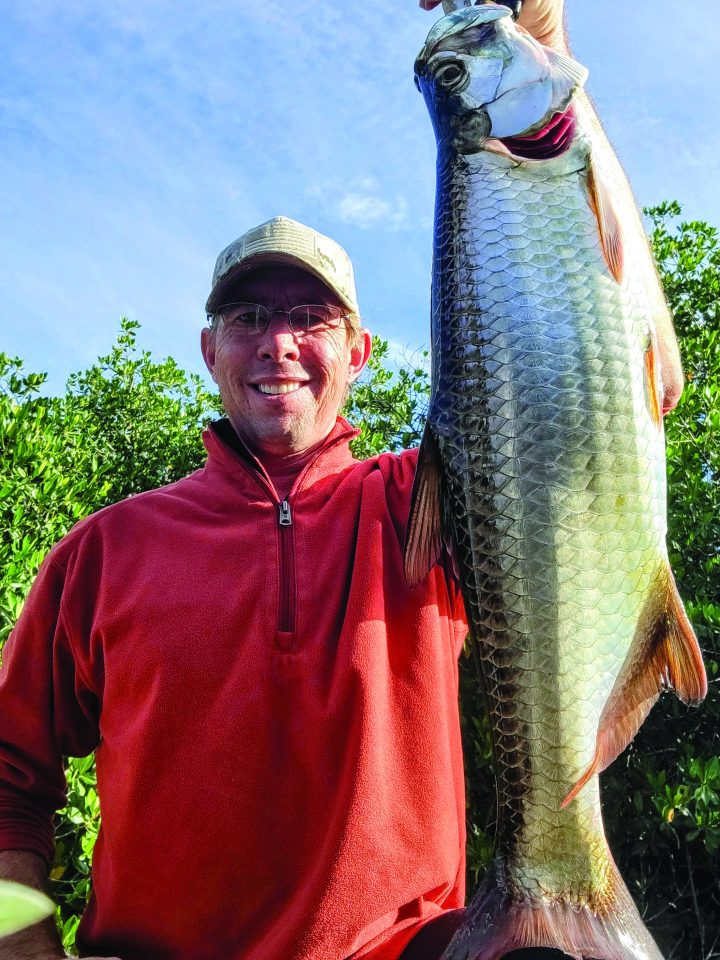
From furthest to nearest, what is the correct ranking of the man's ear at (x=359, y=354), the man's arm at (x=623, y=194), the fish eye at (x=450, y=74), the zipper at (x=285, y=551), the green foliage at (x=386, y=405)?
the green foliage at (x=386, y=405) → the man's ear at (x=359, y=354) → the zipper at (x=285, y=551) → the fish eye at (x=450, y=74) → the man's arm at (x=623, y=194)

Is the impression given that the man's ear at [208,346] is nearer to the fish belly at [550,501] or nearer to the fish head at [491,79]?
the fish head at [491,79]

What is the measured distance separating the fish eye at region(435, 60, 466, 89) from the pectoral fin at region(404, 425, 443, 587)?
0.83m

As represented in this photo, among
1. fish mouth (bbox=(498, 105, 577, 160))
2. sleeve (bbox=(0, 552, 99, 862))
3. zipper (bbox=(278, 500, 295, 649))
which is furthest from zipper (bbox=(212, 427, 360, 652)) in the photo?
fish mouth (bbox=(498, 105, 577, 160))

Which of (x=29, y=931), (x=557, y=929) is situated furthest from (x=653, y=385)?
(x=29, y=931)

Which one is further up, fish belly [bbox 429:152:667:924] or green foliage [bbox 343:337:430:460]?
green foliage [bbox 343:337:430:460]

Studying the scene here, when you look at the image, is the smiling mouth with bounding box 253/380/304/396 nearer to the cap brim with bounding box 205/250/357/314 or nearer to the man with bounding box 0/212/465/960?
the man with bounding box 0/212/465/960

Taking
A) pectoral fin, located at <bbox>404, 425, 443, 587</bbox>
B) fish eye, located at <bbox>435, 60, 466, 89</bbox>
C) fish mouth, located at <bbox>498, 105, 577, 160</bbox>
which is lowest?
pectoral fin, located at <bbox>404, 425, 443, 587</bbox>

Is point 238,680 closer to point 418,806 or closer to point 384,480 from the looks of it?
point 418,806

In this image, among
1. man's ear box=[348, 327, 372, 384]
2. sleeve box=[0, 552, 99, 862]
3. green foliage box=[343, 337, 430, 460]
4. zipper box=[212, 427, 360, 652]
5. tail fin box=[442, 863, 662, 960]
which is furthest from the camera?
green foliage box=[343, 337, 430, 460]

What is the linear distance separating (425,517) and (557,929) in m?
0.88

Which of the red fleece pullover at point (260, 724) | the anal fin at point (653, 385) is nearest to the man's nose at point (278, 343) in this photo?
the red fleece pullover at point (260, 724)

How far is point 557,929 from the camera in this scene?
1.64 meters

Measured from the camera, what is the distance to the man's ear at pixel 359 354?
9.12ft

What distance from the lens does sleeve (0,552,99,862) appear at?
237 cm
